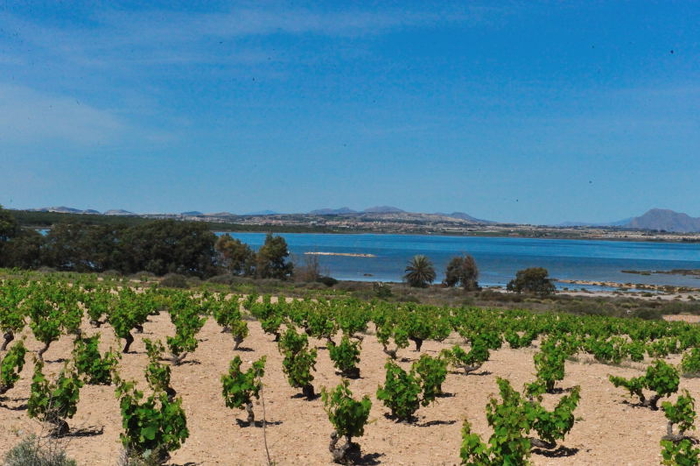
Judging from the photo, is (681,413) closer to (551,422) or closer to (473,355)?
(551,422)

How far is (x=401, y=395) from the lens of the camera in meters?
11.1

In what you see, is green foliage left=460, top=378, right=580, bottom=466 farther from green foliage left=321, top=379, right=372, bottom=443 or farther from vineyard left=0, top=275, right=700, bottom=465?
green foliage left=321, top=379, right=372, bottom=443

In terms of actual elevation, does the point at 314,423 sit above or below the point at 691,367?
above

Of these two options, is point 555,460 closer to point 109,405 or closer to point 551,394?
point 551,394

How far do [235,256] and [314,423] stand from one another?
6119 cm

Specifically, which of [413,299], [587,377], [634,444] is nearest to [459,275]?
[413,299]

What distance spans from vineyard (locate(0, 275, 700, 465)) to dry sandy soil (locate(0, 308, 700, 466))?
0.04 meters

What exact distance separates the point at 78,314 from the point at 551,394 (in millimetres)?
14134

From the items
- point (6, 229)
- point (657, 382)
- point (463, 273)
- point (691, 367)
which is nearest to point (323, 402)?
point (657, 382)

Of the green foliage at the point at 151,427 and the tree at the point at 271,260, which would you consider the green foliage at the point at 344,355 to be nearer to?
the green foliage at the point at 151,427

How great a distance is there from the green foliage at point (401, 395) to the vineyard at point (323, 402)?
0.09 feet

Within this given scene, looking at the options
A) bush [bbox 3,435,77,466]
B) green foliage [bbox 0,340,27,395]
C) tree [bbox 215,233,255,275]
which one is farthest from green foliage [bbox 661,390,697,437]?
tree [bbox 215,233,255,275]

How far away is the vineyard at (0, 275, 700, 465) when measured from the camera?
8922 mm

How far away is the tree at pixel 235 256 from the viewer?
231 ft
